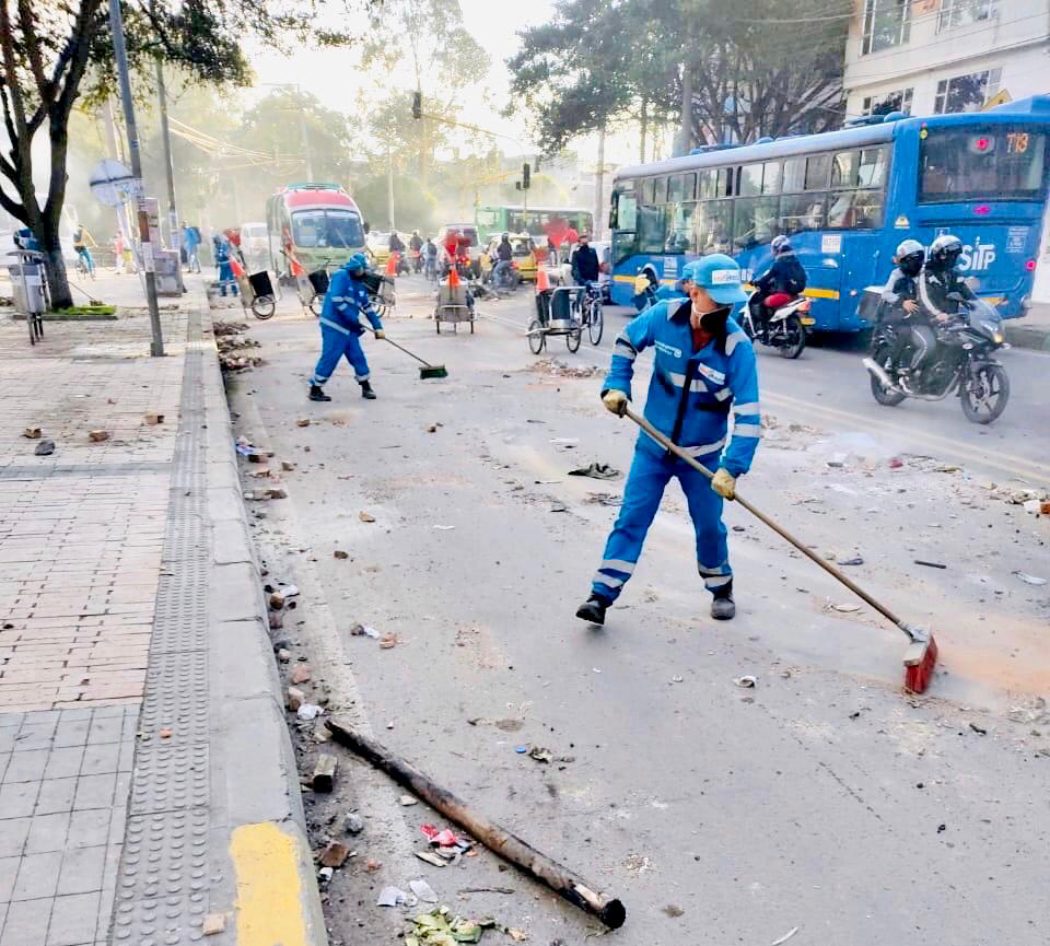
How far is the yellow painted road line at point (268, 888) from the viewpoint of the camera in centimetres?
223

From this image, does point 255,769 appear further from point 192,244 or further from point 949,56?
point 192,244

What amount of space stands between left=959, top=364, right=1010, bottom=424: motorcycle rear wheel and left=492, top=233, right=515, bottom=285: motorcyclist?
18948 millimetres

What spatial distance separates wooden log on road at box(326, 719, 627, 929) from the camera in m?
2.54

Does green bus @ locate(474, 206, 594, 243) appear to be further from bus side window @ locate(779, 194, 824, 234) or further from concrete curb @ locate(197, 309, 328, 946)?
concrete curb @ locate(197, 309, 328, 946)

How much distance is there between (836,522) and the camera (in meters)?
5.98

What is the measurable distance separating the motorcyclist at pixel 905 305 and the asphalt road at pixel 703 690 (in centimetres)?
147

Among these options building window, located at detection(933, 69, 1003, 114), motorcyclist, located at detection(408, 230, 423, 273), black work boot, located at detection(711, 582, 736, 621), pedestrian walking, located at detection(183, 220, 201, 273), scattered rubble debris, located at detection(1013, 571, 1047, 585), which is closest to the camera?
black work boot, located at detection(711, 582, 736, 621)

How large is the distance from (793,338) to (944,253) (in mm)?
4257

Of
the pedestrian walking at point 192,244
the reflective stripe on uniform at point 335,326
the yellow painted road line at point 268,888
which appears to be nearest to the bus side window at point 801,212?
the reflective stripe on uniform at point 335,326

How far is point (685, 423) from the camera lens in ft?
14.3

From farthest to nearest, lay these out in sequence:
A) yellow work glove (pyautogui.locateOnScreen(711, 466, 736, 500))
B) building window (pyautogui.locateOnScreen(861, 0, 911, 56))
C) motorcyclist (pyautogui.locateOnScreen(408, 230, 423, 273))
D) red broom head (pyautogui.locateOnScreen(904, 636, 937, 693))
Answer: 1. motorcyclist (pyautogui.locateOnScreen(408, 230, 423, 273))
2. building window (pyautogui.locateOnScreen(861, 0, 911, 56))
3. yellow work glove (pyautogui.locateOnScreen(711, 466, 736, 500))
4. red broom head (pyautogui.locateOnScreen(904, 636, 937, 693))

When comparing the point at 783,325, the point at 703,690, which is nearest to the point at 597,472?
the point at 703,690

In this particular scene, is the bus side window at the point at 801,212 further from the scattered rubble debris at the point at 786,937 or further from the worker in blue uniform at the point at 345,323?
the scattered rubble debris at the point at 786,937

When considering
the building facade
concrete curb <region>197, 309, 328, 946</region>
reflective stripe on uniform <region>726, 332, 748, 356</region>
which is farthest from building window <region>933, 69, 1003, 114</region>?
concrete curb <region>197, 309, 328, 946</region>
